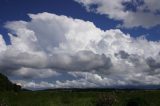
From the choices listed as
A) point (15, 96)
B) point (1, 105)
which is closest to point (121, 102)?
point (15, 96)

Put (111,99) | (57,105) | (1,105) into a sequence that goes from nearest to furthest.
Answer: (1,105)
(111,99)
(57,105)

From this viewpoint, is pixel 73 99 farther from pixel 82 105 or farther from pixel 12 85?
pixel 12 85

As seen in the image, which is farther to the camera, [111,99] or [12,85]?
[12,85]

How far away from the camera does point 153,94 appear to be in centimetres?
5119

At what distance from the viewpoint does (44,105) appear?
40.6 meters

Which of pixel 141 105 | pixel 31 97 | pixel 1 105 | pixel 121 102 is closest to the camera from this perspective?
pixel 1 105

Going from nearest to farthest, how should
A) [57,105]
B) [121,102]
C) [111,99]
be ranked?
[111,99] → [57,105] → [121,102]

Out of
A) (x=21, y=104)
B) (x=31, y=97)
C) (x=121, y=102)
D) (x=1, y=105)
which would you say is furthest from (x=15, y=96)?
(x=1, y=105)

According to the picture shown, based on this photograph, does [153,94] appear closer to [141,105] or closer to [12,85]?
[141,105]

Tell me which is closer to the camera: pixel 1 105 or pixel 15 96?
pixel 1 105

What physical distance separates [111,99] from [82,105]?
27.8 ft

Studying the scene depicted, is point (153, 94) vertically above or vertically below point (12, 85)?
below

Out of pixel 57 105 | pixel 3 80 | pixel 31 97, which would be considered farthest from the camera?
pixel 3 80

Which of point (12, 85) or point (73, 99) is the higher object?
point (12, 85)
